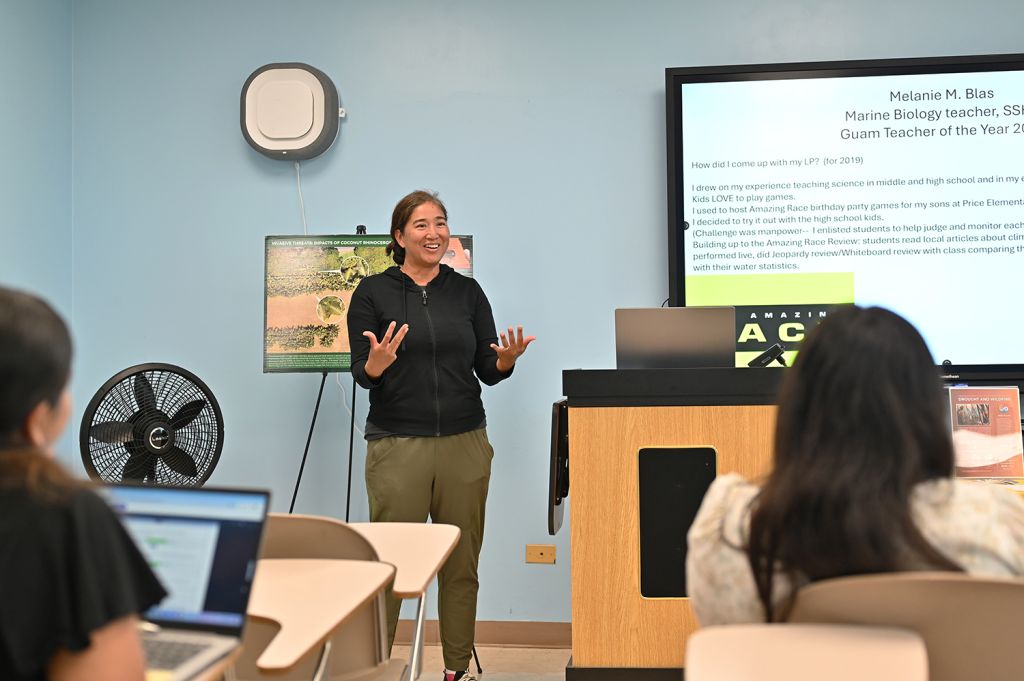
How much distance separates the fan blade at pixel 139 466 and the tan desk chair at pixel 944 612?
8.91 ft

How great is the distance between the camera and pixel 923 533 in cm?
123

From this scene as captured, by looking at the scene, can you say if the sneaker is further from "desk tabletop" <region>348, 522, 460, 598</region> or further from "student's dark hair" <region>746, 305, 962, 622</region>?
"student's dark hair" <region>746, 305, 962, 622</region>

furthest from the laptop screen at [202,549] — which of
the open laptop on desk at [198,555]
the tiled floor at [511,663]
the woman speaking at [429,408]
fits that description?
the tiled floor at [511,663]

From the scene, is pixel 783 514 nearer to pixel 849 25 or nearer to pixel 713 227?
pixel 713 227

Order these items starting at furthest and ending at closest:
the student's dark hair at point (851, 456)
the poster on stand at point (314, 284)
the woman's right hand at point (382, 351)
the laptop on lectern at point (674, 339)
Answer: the poster on stand at point (314, 284) < the woman's right hand at point (382, 351) < the laptop on lectern at point (674, 339) < the student's dark hair at point (851, 456)

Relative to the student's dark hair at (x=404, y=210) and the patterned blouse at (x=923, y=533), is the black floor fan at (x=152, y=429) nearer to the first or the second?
the student's dark hair at (x=404, y=210)

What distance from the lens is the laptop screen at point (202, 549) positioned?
1264 millimetres

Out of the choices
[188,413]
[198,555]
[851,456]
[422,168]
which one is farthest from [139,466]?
[851,456]

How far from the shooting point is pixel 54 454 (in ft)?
3.43

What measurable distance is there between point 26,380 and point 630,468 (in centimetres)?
170

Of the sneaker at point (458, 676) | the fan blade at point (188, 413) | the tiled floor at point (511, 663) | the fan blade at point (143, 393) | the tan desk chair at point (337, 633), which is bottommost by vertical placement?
the tiled floor at point (511, 663)

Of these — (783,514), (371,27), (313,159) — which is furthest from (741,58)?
(783,514)

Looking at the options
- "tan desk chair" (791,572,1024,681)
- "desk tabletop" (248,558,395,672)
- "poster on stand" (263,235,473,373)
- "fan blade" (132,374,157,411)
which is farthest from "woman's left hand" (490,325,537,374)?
"tan desk chair" (791,572,1024,681)

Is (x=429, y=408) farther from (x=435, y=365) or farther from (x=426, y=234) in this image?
(x=426, y=234)
